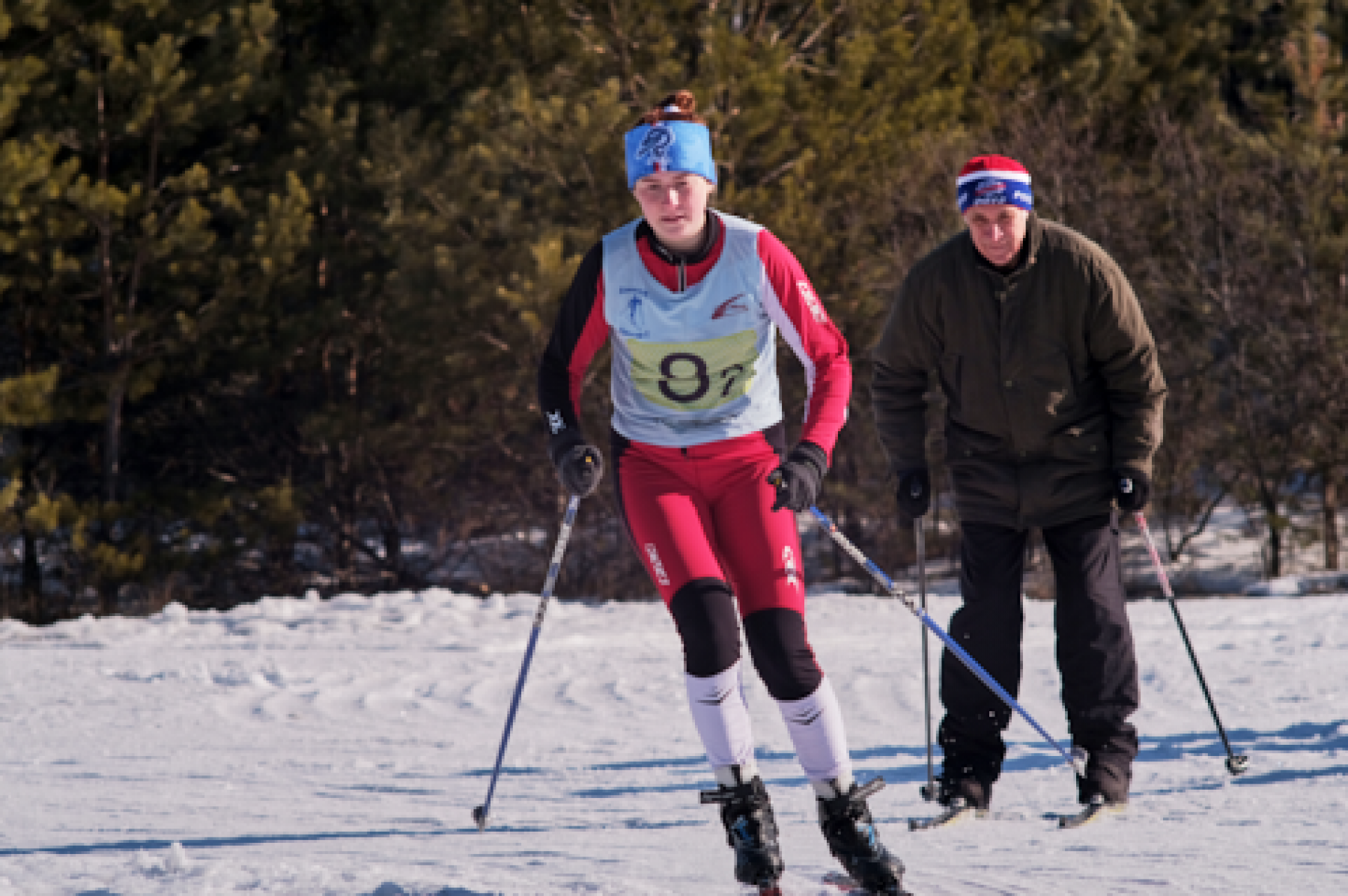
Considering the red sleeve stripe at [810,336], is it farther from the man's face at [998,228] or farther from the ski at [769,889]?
the ski at [769,889]

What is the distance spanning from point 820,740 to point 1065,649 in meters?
1.26

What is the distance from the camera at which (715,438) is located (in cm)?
366

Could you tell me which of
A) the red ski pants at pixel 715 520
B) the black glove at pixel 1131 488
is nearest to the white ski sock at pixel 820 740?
the red ski pants at pixel 715 520

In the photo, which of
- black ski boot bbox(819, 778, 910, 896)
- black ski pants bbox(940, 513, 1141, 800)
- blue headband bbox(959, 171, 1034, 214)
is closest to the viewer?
black ski boot bbox(819, 778, 910, 896)

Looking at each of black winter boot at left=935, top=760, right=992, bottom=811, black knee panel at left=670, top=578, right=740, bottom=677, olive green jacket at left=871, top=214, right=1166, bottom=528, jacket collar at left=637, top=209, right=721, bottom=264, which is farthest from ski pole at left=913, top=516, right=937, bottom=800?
jacket collar at left=637, top=209, right=721, bottom=264

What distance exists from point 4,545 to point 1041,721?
14.4 meters

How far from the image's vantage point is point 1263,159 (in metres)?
16.3

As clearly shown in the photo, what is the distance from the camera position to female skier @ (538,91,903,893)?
136 inches

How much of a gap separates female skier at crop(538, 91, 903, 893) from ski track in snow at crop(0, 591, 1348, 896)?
17.4 inches

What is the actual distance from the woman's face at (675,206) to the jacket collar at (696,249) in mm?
14

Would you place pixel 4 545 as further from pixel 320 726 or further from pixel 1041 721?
pixel 1041 721

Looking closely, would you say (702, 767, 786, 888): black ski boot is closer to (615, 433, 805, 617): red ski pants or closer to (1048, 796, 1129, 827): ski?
(615, 433, 805, 617): red ski pants

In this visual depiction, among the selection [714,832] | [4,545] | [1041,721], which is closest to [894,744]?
[1041,721]

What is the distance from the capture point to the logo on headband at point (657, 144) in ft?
11.7
